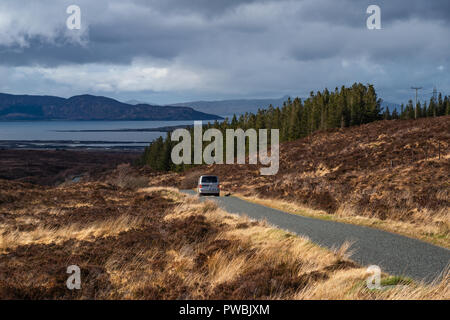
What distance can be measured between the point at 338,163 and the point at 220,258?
33132 mm

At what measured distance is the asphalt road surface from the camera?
8.44 m

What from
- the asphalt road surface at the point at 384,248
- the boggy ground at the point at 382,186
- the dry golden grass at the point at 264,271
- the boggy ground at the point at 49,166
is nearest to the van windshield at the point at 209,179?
the boggy ground at the point at 382,186

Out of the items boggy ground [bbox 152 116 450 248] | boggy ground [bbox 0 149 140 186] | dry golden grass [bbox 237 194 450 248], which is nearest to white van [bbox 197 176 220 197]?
boggy ground [bbox 152 116 450 248]

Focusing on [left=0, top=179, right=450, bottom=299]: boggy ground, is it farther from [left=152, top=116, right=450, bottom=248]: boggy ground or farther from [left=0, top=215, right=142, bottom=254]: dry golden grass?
[left=152, top=116, right=450, bottom=248]: boggy ground

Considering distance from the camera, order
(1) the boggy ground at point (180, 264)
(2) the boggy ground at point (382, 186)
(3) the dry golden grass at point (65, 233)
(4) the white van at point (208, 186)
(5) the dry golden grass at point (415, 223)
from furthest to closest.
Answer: (4) the white van at point (208, 186), (2) the boggy ground at point (382, 186), (5) the dry golden grass at point (415, 223), (3) the dry golden grass at point (65, 233), (1) the boggy ground at point (180, 264)

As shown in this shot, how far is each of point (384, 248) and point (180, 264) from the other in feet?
18.8

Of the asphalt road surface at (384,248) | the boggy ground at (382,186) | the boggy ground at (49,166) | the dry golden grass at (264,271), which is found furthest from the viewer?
the boggy ground at (49,166)

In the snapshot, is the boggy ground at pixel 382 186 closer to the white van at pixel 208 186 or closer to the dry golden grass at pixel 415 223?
the dry golden grass at pixel 415 223

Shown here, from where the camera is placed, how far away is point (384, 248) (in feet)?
34.6

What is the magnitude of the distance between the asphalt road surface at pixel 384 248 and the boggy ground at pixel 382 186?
908 mm

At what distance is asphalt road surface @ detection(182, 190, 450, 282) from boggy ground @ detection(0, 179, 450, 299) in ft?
2.52

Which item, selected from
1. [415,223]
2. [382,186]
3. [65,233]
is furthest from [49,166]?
[415,223]

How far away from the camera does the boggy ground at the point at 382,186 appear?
1457cm

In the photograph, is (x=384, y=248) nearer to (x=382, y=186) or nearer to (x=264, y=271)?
(x=264, y=271)
